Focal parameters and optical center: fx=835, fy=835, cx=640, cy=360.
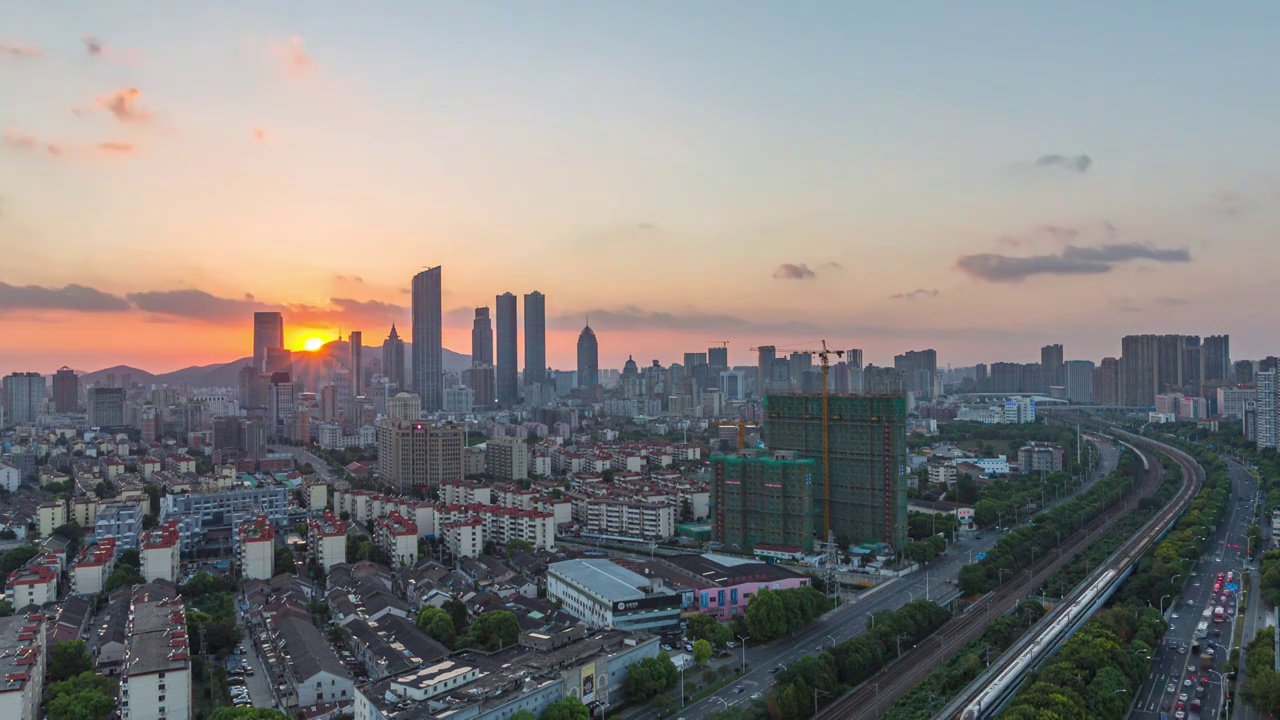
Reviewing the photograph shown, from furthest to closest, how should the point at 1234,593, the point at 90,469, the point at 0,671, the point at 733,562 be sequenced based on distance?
1. the point at 90,469
2. the point at 733,562
3. the point at 1234,593
4. the point at 0,671

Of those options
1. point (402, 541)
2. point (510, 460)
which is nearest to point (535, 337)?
point (510, 460)

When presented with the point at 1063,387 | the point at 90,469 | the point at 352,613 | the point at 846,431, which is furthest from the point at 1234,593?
the point at 1063,387

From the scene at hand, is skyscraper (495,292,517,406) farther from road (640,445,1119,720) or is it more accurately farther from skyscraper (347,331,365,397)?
road (640,445,1119,720)

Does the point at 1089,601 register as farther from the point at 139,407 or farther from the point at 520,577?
the point at 139,407

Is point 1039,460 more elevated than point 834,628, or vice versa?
point 1039,460

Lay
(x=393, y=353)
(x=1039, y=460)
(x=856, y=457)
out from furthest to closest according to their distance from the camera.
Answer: (x=393, y=353), (x=1039, y=460), (x=856, y=457)

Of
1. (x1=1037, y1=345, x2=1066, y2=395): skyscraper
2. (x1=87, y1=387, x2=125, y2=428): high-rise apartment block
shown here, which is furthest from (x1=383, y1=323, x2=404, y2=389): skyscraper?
(x1=1037, y1=345, x2=1066, y2=395): skyscraper

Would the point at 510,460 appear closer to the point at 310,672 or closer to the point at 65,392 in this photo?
the point at 310,672
